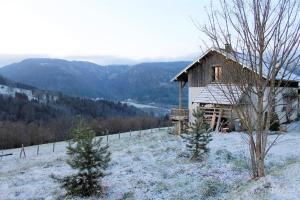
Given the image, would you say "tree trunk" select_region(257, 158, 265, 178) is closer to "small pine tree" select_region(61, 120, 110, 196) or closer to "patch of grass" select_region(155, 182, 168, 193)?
"patch of grass" select_region(155, 182, 168, 193)

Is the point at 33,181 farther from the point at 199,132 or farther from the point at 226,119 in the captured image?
the point at 226,119

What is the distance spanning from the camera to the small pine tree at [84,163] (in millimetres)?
11484

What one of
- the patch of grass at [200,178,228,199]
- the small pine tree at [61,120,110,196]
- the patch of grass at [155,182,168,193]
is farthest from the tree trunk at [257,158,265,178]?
the small pine tree at [61,120,110,196]

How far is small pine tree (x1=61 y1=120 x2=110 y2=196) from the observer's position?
37.7ft

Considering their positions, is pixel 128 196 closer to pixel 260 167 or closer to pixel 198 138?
pixel 260 167

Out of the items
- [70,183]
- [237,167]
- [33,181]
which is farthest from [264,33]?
[33,181]

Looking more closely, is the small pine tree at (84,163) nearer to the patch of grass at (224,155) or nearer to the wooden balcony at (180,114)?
the patch of grass at (224,155)

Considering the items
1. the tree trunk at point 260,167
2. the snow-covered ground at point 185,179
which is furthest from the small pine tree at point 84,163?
the tree trunk at point 260,167

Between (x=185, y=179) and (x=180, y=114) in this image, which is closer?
(x=185, y=179)

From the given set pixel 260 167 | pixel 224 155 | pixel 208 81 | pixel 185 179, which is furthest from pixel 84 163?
pixel 208 81

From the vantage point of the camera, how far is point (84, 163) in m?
11.5

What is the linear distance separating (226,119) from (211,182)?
55.6ft

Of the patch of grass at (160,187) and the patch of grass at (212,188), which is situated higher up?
the patch of grass at (212,188)

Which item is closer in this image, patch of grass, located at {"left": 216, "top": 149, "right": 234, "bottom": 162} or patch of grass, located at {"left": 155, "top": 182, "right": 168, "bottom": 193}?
patch of grass, located at {"left": 155, "top": 182, "right": 168, "bottom": 193}
